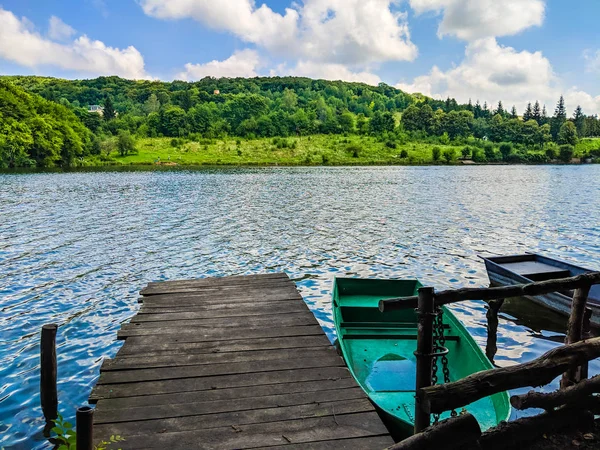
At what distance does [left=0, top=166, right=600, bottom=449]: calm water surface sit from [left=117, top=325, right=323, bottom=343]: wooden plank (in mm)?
1633

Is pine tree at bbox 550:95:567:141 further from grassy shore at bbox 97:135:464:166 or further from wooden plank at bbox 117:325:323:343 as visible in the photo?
wooden plank at bbox 117:325:323:343

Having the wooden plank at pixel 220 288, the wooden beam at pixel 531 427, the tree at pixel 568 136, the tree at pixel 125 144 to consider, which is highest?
the tree at pixel 568 136

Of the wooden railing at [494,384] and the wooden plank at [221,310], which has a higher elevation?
the wooden railing at [494,384]

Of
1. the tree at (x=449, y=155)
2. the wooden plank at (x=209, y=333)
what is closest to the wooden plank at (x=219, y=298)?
the wooden plank at (x=209, y=333)

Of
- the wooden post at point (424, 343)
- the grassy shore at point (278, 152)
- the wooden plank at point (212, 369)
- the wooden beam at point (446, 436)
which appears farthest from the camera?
the grassy shore at point (278, 152)

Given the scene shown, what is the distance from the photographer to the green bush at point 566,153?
486 ft

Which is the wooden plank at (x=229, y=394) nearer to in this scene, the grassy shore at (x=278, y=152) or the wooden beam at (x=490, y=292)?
the wooden beam at (x=490, y=292)

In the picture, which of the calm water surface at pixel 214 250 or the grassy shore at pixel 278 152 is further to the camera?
the grassy shore at pixel 278 152

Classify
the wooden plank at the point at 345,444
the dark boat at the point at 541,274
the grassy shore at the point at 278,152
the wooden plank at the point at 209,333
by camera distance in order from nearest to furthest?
the wooden plank at the point at 345,444, the wooden plank at the point at 209,333, the dark boat at the point at 541,274, the grassy shore at the point at 278,152

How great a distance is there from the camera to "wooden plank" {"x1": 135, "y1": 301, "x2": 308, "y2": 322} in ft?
31.2

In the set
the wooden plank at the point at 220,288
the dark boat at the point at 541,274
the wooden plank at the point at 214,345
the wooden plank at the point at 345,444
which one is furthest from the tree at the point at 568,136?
the wooden plank at the point at 345,444

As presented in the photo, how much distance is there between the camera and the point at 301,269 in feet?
58.8

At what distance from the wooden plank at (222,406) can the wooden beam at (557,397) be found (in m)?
1.85

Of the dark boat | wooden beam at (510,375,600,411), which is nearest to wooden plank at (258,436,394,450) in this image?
wooden beam at (510,375,600,411)
